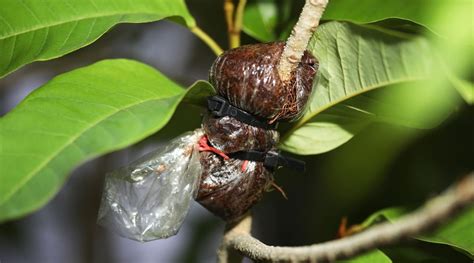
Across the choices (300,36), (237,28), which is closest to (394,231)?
(300,36)

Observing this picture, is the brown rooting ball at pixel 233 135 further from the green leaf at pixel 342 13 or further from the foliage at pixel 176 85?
the green leaf at pixel 342 13

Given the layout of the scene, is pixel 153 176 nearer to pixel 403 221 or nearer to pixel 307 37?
pixel 307 37

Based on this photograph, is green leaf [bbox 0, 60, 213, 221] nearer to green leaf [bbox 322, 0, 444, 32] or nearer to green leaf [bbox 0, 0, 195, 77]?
green leaf [bbox 0, 0, 195, 77]

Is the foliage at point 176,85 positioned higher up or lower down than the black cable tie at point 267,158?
higher up

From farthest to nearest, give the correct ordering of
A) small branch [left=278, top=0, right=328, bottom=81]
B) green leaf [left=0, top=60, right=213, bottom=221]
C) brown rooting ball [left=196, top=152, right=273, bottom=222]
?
brown rooting ball [left=196, top=152, right=273, bottom=222]
small branch [left=278, top=0, right=328, bottom=81]
green leaf [left=0, top=60, right=213, bottom=221]

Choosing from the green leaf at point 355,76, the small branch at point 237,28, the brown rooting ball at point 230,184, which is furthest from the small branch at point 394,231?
the small branch at point 237,28

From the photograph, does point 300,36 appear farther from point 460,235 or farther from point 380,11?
point 460,235

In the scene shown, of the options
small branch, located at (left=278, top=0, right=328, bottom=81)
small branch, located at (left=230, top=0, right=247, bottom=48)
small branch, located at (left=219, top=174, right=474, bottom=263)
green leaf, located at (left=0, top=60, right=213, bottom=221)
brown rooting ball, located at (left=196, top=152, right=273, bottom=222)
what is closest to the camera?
small branch, located at (left=219, top=174, right=474, bottom=263)

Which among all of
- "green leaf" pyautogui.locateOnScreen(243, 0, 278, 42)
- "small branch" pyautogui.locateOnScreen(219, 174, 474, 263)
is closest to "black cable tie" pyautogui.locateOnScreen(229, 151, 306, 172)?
"small branch" pyautogui.locateOnScreen(219, 174, 474, 263)
